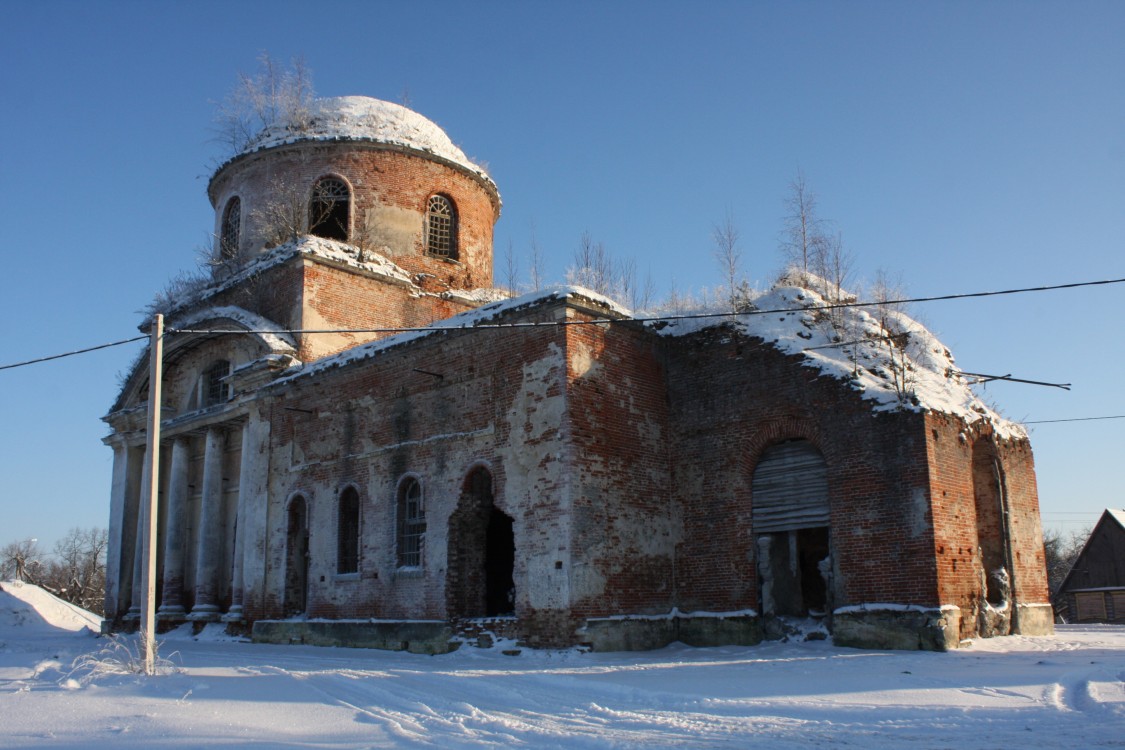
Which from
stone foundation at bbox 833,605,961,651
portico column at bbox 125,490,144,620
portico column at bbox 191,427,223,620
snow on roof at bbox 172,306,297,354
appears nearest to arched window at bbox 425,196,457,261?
snow on roof at bbox 172,306,297,354

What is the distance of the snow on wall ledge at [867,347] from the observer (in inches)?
540

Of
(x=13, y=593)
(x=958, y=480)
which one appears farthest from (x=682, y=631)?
(x=13, y=593)

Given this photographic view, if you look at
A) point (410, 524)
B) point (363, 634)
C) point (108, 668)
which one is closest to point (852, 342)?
point (410, 524)

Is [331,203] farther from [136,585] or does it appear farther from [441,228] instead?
[136,585]

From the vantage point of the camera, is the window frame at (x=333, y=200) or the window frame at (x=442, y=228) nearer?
the window frame at (x=333, y=200)

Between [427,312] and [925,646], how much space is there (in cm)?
1294

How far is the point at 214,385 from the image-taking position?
21328mm

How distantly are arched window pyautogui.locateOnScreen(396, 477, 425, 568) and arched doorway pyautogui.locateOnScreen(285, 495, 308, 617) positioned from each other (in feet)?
8.76

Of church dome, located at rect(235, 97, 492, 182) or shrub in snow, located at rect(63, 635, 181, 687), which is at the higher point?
church dome, located at rect(235, 97, 492, 182)

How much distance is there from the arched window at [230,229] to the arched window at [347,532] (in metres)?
8.35

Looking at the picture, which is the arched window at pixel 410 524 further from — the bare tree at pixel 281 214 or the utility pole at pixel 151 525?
the bare tree at pixel 281 214

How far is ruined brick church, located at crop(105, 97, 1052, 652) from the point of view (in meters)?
13.3

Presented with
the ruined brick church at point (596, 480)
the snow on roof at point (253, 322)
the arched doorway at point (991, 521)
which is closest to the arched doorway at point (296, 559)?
the ruined brick church at point (596, 480)

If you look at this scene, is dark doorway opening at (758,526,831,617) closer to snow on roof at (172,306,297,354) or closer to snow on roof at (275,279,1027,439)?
snow on roof at (275,279,1027,439)
